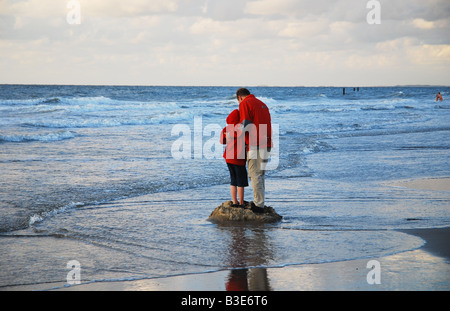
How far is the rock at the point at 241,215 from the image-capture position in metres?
6.74

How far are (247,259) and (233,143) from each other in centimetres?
212

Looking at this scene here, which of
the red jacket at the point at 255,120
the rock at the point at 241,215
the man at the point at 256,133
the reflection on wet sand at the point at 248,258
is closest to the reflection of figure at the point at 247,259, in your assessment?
the reflection on wet sand at the point at 248,258

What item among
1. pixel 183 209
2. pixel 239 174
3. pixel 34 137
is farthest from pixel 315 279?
pixel 34 137

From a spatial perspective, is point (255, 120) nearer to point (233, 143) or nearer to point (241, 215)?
point (233, 143)

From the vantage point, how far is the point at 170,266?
489 cm

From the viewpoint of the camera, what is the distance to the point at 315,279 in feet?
14.5

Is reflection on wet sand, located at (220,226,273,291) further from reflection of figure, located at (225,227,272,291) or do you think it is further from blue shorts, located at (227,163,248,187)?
blue shorts, located at (227,163,248,187)

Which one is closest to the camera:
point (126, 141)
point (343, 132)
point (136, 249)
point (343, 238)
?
point (136, 249)

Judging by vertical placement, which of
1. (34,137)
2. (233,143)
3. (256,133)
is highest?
(256,133)

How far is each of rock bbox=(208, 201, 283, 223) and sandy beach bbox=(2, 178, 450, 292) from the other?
189 cm

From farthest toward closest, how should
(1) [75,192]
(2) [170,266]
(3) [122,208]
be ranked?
(1) [75,192] → (3) [122,208] → (2) [170,266]

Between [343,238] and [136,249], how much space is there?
2.48 meters
